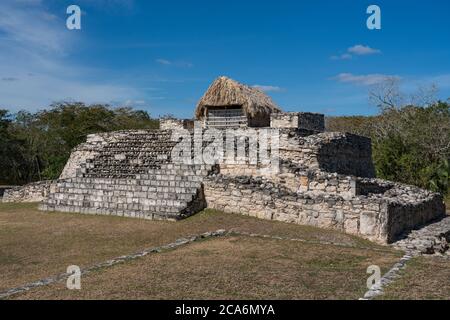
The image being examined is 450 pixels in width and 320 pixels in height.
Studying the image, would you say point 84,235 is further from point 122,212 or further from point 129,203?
point 129,203

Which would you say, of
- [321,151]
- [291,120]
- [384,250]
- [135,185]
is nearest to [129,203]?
[135,185]

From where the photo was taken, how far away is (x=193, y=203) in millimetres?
11406

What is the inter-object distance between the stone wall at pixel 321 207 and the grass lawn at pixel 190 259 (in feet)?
1.02

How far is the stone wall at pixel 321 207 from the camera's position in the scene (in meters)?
9.30

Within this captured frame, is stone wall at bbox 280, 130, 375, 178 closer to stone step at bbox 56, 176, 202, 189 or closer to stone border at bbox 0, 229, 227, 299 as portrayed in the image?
stone step at bbox 56, 176, 202, 189

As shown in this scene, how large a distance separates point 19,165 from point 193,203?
21.6 m

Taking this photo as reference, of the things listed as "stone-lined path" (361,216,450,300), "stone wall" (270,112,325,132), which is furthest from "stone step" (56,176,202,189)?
"stone-lined path" (361,216,450,300)

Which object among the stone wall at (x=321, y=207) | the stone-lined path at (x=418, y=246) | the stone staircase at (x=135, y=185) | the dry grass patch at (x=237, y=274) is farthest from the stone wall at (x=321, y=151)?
the dry grass patch at (x=237, y=274)

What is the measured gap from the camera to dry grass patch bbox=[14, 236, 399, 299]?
218 inches

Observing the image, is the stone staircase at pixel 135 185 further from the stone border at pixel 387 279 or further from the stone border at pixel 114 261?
the stone border at pixel 387 279

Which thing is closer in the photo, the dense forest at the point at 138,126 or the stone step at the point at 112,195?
the stone step at the point at 112,195

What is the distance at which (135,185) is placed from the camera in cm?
1240

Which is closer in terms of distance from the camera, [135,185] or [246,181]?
[246,181]

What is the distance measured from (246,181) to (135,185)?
3156 mm
